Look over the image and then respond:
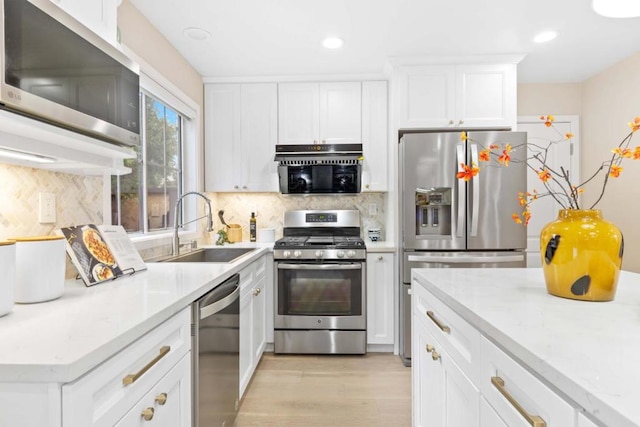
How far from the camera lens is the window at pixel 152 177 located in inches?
88.5

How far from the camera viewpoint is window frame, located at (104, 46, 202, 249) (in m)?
2.23

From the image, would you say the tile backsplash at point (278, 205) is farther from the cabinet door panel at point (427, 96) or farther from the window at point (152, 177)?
the cabinet door panel at point (427, 96)

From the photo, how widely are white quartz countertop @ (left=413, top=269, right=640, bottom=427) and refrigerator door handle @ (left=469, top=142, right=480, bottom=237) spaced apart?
1.32 meters

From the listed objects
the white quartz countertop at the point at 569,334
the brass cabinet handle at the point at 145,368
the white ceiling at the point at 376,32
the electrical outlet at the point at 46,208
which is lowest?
the brass cabinet handle at the point at 145,368

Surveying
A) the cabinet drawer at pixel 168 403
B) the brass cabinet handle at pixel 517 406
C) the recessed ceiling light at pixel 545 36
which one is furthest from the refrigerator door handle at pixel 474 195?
the cabinet drawer at pixel 168 403

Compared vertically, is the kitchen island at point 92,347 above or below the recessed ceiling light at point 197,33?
below

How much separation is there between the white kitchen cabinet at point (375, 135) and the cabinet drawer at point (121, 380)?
2.36 m

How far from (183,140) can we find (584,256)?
306 centimetres

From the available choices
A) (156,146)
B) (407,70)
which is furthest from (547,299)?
(156,146)

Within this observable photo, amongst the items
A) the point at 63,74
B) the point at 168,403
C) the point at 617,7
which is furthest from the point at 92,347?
the point at 617,7

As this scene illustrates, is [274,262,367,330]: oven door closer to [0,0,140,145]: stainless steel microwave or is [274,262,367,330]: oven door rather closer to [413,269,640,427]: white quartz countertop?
[413,269,640,427]: white quartz countertop

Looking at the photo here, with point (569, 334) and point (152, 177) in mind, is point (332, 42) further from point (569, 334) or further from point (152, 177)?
point (569, 334)

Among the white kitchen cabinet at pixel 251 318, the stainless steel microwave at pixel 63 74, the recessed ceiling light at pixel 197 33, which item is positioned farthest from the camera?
the recessed ceiling light at pixel 197 33

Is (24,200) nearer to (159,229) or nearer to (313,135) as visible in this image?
(159,229)
